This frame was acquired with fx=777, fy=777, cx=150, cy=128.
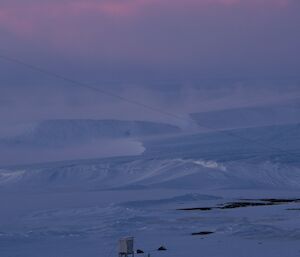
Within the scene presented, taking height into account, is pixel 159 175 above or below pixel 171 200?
above

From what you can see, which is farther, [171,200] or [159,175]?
[159,175]

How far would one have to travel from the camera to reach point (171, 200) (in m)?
34.4

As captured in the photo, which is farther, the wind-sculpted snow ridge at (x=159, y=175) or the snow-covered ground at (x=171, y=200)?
the wind-sculpted snow ridge at (x=159, y=175)

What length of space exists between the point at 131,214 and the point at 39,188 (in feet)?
66.4

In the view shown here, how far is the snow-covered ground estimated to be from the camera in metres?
18.0

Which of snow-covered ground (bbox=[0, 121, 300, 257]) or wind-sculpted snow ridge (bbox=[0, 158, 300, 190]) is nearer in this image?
snow-covered ground (bbox=[0, 121, 300, 257])

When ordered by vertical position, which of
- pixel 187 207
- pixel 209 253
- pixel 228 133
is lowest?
pixel 209 253

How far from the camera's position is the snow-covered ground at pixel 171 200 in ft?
59.1

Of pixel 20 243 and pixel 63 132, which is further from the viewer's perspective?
pixel 63 132

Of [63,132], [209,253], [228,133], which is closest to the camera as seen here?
[209,253]

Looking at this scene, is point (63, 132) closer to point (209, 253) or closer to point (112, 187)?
point (112, 187)

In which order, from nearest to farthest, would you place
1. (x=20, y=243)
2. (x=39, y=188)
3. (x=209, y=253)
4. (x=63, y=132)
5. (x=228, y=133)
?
(x=209, y=253) < (x=20, y=243) < (x=39, y=188) < (x=228, y=133) < (x=63, y=132)

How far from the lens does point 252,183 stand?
144 ft

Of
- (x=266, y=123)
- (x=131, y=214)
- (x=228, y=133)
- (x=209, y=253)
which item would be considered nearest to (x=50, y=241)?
(x=209, y=253)
